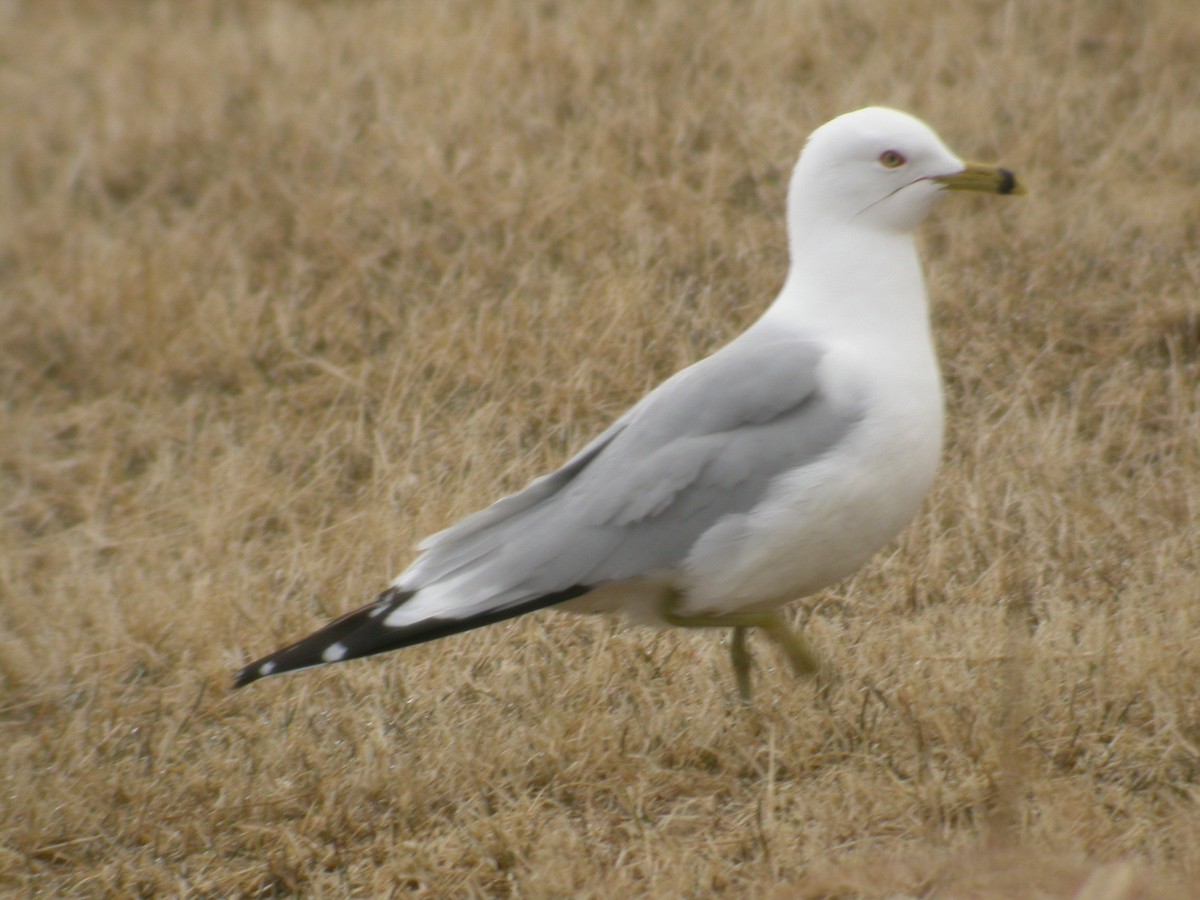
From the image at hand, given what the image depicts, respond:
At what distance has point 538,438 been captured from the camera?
4926mm

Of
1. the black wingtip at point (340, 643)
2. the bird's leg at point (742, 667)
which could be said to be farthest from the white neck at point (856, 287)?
the black wingtip at point (340, 643)

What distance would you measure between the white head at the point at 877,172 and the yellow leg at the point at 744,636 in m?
0.85

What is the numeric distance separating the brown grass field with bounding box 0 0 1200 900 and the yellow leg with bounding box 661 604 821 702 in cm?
7

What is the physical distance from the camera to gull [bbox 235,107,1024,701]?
3.14 m

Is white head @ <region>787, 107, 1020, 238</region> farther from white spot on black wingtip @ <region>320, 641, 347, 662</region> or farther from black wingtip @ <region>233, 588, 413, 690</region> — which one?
white spot on black wingtip @ <region>320, 641, 347, 662</region>

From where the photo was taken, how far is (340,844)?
11.1ft

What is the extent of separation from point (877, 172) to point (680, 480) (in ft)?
2.61

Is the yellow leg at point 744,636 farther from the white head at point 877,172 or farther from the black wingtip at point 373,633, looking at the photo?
the white head at point 877,172

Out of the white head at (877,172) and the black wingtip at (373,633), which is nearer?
the black wingtip at (373,633)

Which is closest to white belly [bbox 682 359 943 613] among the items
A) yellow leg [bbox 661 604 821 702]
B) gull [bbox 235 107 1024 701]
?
gull [bbox 235 107 1024 701]

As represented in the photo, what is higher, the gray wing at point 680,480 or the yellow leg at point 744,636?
the gray wing at point 680,480

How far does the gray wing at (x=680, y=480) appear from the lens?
3.17m

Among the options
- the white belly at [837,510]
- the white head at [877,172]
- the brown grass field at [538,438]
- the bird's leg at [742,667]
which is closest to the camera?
the white belly at [837,510]

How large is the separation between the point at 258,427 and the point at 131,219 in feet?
5.57
